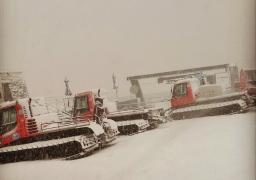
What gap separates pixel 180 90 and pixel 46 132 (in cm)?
71

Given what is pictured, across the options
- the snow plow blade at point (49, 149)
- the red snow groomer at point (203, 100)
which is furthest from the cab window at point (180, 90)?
the snow plow blade at point (49, 149)

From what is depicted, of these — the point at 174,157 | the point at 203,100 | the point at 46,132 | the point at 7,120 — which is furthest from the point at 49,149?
the point at 203,100

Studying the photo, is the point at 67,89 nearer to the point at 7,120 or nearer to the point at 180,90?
the point at 7,120

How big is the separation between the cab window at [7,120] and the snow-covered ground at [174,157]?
182 millimetres

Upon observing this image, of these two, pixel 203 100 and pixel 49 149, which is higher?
pixel 203 100

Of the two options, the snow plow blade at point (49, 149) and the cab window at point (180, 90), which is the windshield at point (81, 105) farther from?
the cab window at point (180, 90)

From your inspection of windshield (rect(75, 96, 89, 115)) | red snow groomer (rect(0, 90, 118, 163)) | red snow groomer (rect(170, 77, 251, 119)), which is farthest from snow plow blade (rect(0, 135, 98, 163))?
red snow groomer (rect(170, 77, 251, 119))

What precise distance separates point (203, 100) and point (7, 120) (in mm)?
1004

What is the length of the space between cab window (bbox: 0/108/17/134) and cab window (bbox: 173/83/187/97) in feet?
2.70

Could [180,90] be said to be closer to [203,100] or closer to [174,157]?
[203,100]

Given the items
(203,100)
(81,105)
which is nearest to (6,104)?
(81,105)

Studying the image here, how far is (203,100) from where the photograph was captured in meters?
1.98

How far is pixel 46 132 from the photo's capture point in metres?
2.01

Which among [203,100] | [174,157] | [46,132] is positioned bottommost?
[174,157]
